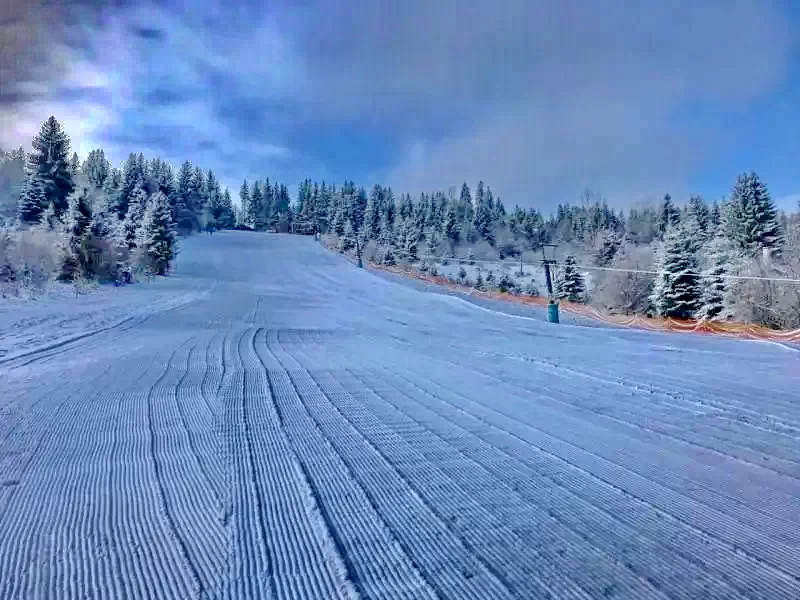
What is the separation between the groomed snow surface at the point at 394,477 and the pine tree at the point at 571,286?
27900 millimetres

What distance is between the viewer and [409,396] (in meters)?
3.90

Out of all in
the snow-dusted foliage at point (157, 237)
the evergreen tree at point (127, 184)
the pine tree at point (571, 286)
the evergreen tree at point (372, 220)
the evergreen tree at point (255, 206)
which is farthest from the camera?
the evergreen tree at point (255, 206)

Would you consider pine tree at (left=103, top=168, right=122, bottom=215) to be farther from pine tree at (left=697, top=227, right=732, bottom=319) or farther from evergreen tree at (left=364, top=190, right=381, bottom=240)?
pine tree at (left=697, top=227, right=732, bottom=319)

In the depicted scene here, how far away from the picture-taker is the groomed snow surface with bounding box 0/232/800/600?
1565mm

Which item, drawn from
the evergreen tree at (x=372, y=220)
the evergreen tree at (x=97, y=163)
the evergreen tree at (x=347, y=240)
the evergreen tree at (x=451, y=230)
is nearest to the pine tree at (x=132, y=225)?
the evergreen tree at (x=347, y=240)

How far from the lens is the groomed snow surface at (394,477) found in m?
1.57

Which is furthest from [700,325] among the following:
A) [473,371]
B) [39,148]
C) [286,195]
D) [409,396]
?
[286,195]

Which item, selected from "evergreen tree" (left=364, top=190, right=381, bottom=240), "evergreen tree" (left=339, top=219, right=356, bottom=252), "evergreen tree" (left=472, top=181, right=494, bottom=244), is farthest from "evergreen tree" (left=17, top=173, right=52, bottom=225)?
"evergreen tree" (left=472, top=181, right=494, bottom=244)

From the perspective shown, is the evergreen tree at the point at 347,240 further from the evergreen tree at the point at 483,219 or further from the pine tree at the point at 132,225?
the pine tree at the point at 132,225

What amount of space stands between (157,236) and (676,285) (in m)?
24.6

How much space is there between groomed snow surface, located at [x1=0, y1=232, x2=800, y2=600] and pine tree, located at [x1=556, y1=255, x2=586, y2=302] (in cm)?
2790

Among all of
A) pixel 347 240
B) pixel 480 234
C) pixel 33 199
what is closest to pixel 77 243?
pixel 33 199

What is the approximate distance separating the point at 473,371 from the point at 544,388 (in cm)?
88

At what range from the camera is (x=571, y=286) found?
32.9 metres
